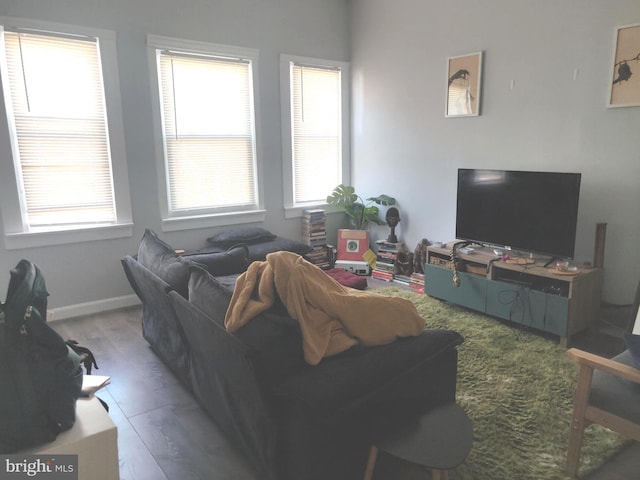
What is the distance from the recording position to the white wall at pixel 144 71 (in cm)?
365

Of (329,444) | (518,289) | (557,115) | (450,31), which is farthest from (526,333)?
(450,31)

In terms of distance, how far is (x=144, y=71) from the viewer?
3.95 meters

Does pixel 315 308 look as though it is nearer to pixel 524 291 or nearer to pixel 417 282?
pixel 524 291

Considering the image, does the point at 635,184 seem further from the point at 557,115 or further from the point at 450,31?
the point at 450,31

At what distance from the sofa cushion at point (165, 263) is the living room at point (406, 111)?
122cm

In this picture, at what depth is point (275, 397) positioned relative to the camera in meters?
1.66

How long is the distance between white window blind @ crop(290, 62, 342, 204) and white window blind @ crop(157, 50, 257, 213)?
58 centimetres

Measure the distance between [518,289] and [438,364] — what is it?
1690 mm

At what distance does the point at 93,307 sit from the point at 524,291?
11.4 ft

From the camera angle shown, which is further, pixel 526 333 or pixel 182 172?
pixel 182 172

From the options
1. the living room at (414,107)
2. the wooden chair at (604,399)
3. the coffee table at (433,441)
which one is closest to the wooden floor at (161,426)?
the wooden chair at (604,399)

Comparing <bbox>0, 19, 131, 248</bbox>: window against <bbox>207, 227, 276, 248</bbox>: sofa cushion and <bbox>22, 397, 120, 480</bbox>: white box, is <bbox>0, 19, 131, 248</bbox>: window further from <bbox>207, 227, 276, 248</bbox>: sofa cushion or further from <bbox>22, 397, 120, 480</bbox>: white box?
<bbox>22, 397, 120, 480</bbox>: white box

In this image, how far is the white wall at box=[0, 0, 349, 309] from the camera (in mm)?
3650

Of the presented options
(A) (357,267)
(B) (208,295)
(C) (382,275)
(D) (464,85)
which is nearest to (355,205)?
(A) (357,267)
